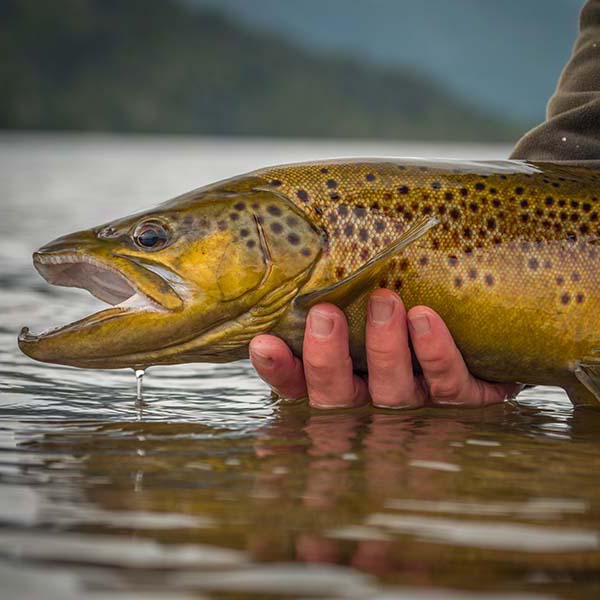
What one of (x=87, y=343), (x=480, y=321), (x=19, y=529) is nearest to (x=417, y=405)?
(x=480, y=321)

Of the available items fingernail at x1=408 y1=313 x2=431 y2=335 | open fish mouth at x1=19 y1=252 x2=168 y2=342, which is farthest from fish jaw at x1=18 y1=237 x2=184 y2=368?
fingernail at x1=408 y1=313 x2=431 y2=335

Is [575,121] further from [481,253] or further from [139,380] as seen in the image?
[139,380]

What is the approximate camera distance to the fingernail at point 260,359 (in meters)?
3.90

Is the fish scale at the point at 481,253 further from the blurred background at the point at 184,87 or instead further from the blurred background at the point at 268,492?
the blurred background at the point at 184,87

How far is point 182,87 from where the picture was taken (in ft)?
571

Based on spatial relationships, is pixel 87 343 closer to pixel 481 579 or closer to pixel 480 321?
pixel 480 321

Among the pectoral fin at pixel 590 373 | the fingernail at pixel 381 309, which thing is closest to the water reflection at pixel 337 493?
the pectoral fin at pixel 590 373

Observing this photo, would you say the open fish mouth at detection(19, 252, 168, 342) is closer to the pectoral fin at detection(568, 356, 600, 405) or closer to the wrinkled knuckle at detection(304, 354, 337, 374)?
the wrinkled knuckle at detection(304, 354, 337, 374)

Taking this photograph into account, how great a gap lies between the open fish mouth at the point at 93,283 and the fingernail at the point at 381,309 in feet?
2.41

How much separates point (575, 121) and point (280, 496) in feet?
8.79

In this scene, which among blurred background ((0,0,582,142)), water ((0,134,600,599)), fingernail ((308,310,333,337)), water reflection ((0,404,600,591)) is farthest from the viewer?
blurred background ((0,0,582,142))

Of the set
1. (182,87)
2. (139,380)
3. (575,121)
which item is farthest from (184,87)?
(139,380)

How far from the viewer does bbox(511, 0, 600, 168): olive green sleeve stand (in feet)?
15.7

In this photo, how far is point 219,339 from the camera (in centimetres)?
394
